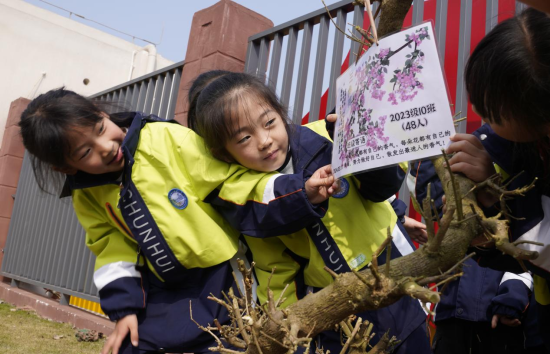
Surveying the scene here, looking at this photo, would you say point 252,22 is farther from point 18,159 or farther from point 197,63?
point 18,159

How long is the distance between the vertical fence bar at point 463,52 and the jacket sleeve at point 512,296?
2.57 feet

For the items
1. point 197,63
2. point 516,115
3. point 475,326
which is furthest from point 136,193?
point 197,63

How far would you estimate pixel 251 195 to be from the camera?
4.65 feet

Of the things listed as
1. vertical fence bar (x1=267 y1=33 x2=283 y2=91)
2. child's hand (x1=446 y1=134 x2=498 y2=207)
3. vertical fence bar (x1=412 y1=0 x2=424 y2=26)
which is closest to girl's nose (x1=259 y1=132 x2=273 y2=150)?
child's hand (x1=446 y1=134 x2=498 y2=207)

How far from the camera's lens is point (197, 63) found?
385 centimetres

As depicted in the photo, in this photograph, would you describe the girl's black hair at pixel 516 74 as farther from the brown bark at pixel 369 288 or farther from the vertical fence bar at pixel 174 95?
the vertical fence bar at pixel 174 95

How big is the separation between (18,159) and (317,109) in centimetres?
522

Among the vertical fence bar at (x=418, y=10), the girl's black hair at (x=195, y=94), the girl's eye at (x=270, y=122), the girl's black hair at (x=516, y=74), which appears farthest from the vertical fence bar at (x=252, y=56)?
the girl's black hair at (x=516, y=74)

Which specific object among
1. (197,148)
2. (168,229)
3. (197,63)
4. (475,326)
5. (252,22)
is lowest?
(475,326)

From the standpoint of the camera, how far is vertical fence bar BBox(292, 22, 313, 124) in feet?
10.4

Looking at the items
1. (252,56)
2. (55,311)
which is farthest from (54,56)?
(252,56)

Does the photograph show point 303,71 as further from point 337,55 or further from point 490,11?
point 490,11

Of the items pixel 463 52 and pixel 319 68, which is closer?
pixel 463 52

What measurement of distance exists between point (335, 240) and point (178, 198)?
0.52 m
